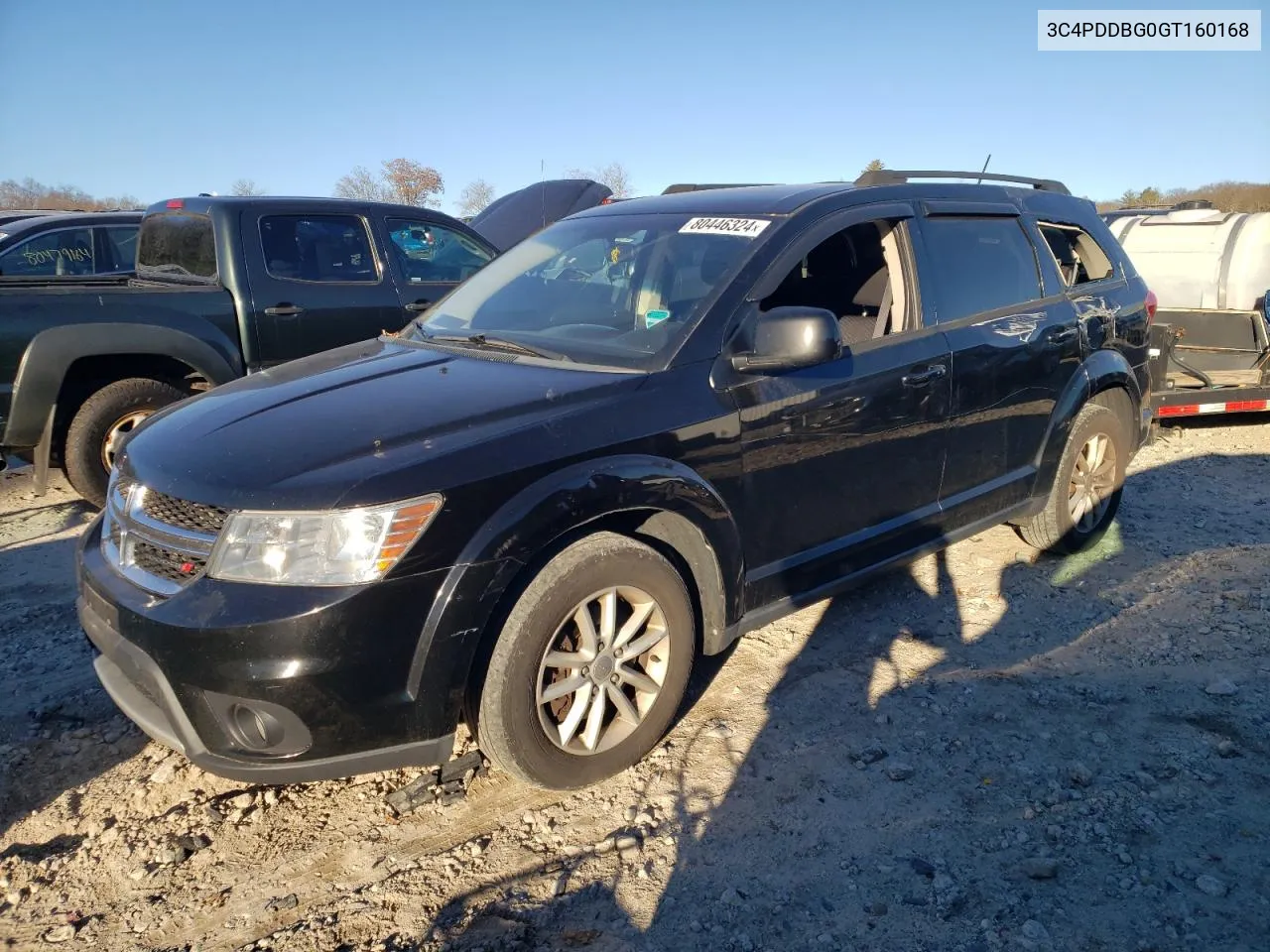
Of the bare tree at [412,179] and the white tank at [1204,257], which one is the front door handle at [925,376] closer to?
the white tank at [1204,257]

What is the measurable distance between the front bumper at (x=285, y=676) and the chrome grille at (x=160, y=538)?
6 centimetres

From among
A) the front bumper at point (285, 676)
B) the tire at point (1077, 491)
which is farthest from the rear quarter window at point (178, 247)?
the tire at point (1077, 491)

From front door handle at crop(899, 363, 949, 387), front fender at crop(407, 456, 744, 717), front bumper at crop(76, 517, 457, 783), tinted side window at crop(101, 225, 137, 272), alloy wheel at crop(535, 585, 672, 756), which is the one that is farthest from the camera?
tinted side window at crop(101, 225, 137, 272)

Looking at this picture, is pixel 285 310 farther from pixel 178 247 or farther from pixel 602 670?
pixel 602 670

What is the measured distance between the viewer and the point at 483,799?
292cm

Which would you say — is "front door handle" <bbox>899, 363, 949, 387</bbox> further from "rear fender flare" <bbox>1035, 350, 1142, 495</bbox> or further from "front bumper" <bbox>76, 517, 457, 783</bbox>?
"front bumper" <bbox>76, 517, 457, 783</bbox>

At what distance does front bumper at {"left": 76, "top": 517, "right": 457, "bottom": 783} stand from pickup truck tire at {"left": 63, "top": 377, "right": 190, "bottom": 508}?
3172mm

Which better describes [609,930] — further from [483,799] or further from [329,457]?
[329,457]

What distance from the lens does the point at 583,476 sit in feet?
8.79

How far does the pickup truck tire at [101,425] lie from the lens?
525 cm

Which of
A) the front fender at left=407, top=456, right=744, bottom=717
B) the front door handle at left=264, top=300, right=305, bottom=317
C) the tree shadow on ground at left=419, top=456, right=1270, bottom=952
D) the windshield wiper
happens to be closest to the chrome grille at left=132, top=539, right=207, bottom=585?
the front fender at left=407, top=456, right=744, bottom=717

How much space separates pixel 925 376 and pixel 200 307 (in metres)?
4.19

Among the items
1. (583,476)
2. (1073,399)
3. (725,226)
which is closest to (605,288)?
(725,226)

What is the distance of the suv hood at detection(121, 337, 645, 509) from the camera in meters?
2.42
